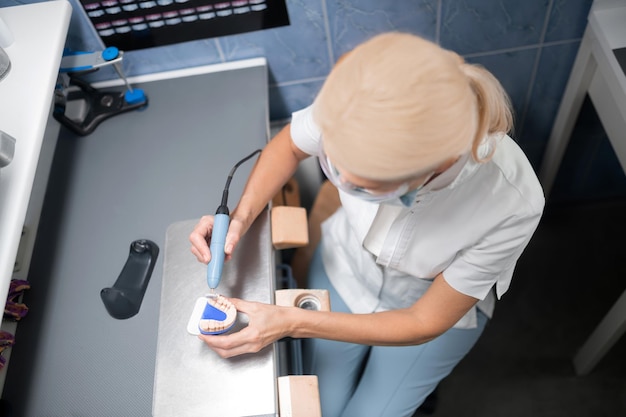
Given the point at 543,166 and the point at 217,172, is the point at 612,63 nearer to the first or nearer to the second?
the point at 543,166

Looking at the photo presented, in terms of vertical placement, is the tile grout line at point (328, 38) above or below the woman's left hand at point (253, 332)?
above

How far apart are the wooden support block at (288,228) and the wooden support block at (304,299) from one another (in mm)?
93

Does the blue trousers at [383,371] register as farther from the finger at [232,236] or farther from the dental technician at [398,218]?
the finger at [232,236]

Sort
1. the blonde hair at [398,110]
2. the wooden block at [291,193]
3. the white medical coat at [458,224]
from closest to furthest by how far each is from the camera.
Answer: the blonde hair at [398,110] → the white medical coat at [458,224] → the wooden block at [291,193]

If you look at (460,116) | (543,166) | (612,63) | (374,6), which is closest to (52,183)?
(374,6)

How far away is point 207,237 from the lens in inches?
37.6

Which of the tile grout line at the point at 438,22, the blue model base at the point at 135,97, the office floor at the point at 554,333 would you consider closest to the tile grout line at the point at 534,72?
the tile grout line at the point at 438,22

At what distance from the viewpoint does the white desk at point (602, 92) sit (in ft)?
3.61

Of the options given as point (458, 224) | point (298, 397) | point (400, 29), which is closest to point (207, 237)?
point (298, 397)

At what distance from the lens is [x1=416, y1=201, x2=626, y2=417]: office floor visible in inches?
60.0

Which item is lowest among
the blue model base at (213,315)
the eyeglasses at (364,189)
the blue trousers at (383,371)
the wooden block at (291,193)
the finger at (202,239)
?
the blue trousers at (383,371)

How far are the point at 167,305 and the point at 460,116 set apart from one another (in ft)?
2.04

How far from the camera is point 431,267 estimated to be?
937 mm

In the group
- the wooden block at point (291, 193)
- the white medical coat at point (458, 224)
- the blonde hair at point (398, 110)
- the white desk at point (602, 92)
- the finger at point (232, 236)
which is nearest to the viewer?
the blonde hair at point (398, 110)
